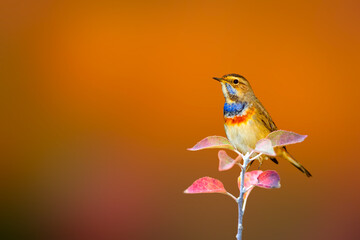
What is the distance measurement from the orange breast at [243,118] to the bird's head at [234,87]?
0.13 ft

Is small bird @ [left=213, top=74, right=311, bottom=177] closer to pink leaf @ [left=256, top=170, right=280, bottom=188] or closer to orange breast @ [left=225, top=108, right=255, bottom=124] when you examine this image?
orange breast @ [left=225, top=108, right=255, bottom=124]

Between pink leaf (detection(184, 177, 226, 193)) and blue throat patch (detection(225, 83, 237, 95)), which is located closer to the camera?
pink leaf (detection(184, 177, 226, 193))

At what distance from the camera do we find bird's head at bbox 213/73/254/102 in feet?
2.77

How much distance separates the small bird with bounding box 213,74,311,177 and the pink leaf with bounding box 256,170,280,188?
35 cm

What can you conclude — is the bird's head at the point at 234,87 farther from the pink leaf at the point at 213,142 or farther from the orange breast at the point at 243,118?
the pink leaf at the point at 213,142

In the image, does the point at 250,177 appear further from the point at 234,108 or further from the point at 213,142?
the point at 234,108

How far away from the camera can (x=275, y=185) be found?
458mm

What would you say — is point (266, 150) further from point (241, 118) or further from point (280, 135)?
point (241, 118)

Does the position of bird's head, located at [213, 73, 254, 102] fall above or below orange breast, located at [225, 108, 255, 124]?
above

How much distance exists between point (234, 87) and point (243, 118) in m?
0.09

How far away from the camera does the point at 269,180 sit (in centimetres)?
49

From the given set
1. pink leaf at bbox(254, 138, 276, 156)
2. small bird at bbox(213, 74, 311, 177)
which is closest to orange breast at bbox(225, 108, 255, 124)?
small bird at bbox(213, 74, 311, 177)

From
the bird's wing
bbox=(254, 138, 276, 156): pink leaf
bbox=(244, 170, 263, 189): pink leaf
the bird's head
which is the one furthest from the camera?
the bird's wing

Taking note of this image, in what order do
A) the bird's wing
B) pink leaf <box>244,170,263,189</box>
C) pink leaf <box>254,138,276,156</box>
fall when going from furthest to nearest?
the bird's wing < pink leaf <box>244,170,263,189</box> < pink leaf <box>254,138,276,156</box>
